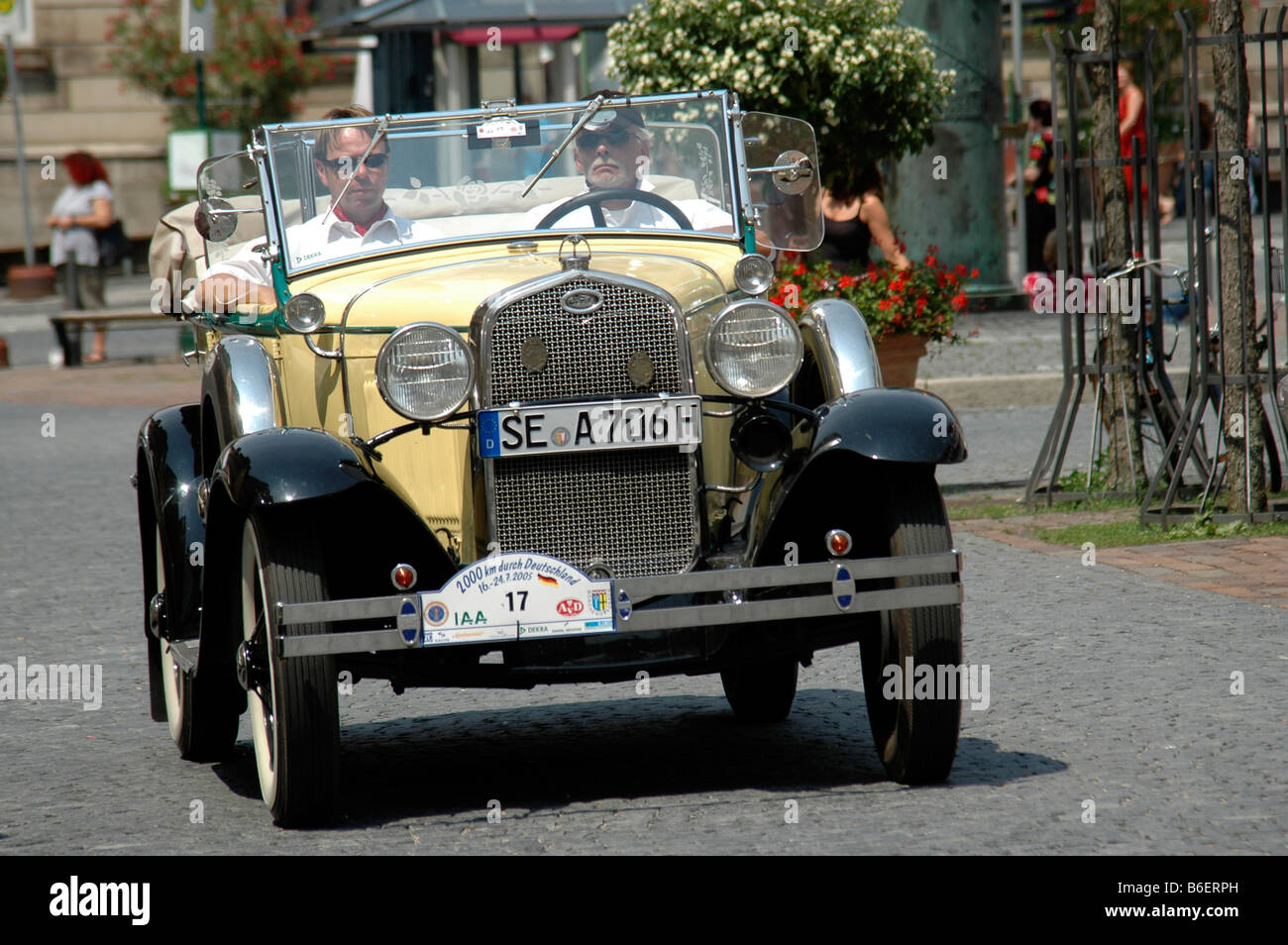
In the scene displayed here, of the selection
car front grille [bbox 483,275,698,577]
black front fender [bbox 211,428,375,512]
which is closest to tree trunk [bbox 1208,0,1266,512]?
car front grille [bbox 483,275,698,577]

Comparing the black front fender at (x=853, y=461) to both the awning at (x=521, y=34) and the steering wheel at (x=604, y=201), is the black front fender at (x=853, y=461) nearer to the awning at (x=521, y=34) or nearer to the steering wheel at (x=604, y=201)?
the steering wheel at (x=604, y=201)

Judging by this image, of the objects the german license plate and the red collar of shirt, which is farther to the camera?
the red collar of shirt

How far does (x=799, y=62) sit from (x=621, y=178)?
6825mm

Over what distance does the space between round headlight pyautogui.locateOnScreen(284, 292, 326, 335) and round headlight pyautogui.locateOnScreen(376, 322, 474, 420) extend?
1.43 ft

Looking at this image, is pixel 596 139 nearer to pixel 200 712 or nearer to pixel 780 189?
pixel 780 189

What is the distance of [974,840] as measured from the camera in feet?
14.8

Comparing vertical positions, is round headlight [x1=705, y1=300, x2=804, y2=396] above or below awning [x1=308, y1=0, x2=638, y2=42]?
below

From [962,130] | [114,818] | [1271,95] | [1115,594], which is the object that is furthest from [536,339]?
[1271,95]

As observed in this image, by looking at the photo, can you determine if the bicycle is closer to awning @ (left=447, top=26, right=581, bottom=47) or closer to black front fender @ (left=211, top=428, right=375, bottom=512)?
black front fender @ (left=211, top=428, right=375, bottom=512)

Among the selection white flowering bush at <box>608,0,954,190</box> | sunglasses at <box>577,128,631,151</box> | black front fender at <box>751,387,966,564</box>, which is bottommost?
black front fender at <box>751,387,966,564</box>

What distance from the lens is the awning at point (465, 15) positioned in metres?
20.2

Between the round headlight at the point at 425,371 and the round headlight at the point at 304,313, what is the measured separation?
437 mm

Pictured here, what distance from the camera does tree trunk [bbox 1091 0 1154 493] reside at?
31.8ft

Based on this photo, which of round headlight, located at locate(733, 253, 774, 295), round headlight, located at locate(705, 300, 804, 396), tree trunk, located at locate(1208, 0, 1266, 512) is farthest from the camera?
tree trunk, located at locate(1208, 0, 1266, 512)
